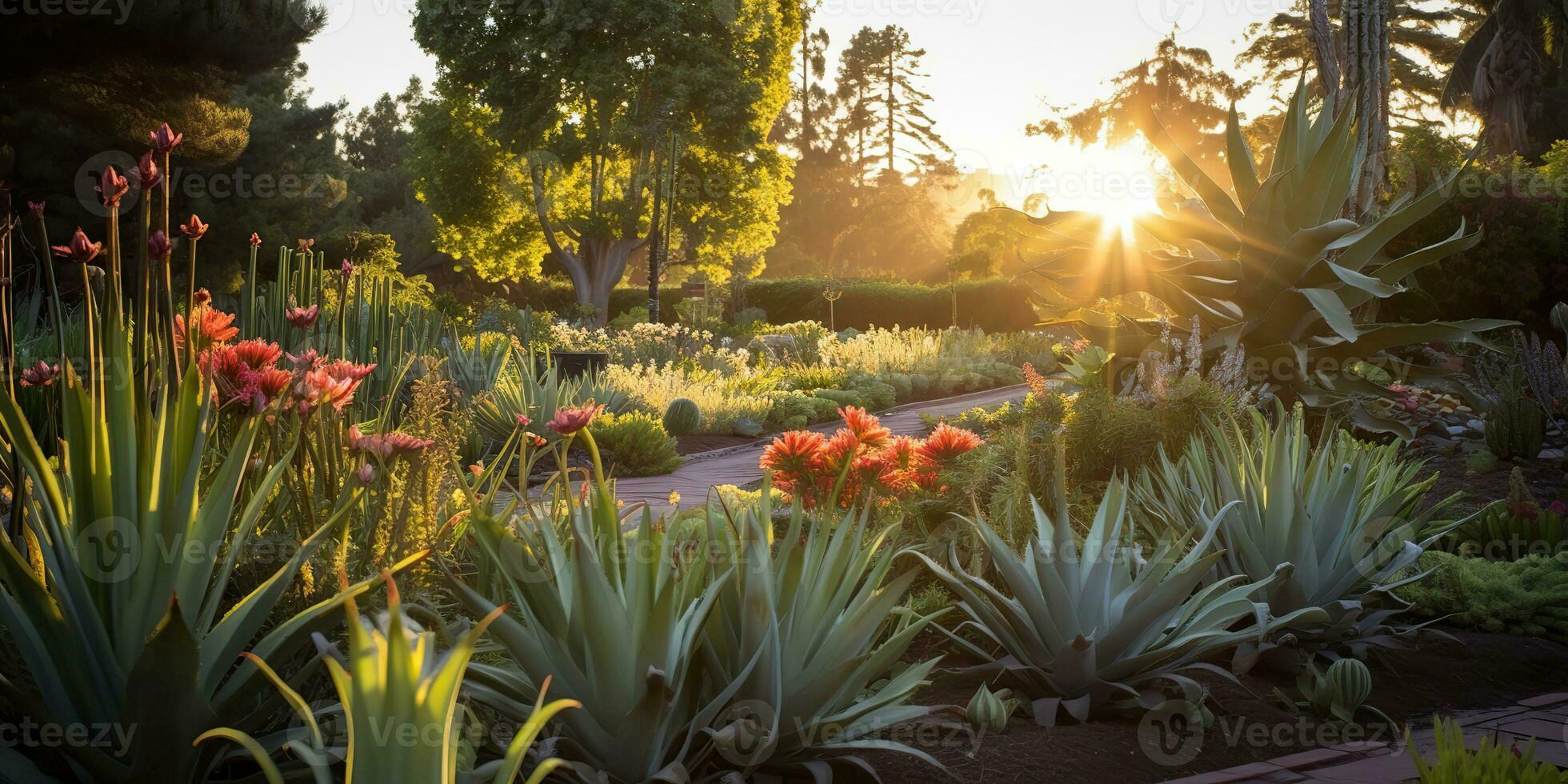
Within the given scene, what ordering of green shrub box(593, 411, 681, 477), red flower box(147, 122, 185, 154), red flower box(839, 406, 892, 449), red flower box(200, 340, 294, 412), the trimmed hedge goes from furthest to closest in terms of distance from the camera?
the trimmed hedge → green shrub box(593, 411, 681, 477) → red flower box(839, 406, 892, 449) → red flower box(200, 340, 294, 412) → red flower box(147, 122, 185, 154)

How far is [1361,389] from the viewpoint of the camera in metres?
6.24

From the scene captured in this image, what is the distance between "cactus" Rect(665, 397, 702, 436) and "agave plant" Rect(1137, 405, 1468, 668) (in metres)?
6.41

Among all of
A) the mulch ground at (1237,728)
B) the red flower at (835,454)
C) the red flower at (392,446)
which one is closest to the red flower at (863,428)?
the red flower at (835,454)

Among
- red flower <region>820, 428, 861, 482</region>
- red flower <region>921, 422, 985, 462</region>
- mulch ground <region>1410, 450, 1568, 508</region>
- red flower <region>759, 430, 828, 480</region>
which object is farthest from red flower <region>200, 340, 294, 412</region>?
mulch ground <region>1410, 450, 1568, 508</region>

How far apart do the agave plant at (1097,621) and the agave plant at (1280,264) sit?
330 cm

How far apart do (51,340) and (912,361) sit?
12132 millimetres

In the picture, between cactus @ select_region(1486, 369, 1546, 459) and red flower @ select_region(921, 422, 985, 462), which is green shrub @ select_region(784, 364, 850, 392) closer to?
cactus @ select_region(1486, 369, 1546, 459)

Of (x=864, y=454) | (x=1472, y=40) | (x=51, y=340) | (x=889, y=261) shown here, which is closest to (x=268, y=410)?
(x=864, y=454)

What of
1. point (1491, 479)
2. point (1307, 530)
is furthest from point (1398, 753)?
point (1491, 479)

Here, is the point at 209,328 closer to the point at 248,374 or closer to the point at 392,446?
the point at 248,374

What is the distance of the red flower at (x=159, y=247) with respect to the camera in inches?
93.2

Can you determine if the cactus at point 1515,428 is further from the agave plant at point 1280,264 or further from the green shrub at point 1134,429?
the green shrub at point 1134,429

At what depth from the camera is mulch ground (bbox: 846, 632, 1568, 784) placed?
267cm

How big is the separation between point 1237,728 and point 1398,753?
0.42 meters
